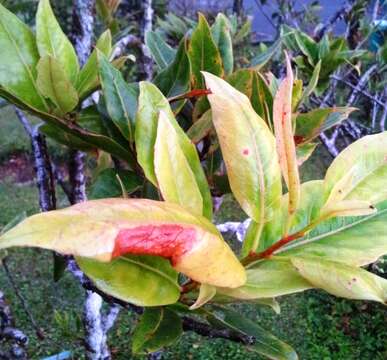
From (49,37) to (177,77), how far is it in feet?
0.58

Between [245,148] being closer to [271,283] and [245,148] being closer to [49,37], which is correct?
[271,283]

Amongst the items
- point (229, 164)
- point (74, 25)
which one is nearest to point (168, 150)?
point (229, 164)

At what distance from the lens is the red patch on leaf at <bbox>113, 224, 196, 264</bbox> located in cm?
34

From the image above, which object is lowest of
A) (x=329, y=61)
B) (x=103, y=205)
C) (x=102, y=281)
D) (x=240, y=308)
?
(x=240, y=308)

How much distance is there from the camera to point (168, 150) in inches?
18.8

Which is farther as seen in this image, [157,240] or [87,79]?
[87,79]

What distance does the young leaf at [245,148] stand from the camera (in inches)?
17.8

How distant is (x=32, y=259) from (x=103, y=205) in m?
3.15

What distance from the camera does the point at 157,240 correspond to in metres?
0.36

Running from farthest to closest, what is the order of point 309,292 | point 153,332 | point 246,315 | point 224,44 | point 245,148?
point 309,292
point 246,315
point 224,44
point 153,332
point 245,148

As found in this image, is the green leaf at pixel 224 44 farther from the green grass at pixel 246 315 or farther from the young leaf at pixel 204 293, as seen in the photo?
the green grass at pixel 246 315

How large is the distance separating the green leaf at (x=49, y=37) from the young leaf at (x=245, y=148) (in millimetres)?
289

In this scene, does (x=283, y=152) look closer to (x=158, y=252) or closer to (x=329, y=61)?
(x=158, y=252)

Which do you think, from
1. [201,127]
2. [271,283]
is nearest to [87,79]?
[201,127]
